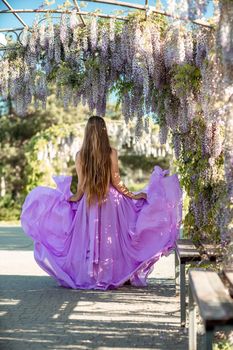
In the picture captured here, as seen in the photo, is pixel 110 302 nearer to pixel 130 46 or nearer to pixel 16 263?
pixel 130 46

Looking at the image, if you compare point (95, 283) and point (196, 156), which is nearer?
point (196, 156)

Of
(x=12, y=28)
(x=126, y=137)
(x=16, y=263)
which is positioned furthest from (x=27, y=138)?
(x=12, y=28)

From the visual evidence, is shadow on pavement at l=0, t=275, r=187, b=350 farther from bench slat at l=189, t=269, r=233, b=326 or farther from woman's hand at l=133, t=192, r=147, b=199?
woman's hand at l=133, t=192, r=147, b=199

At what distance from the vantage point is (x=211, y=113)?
4.68m

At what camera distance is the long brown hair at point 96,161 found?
21.9ft

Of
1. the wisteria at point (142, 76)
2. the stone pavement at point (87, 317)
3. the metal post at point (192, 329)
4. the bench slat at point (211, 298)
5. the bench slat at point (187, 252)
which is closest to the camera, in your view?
the bench slat at point (211, 298)

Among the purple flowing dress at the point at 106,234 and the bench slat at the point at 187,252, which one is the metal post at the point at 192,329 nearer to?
the bench slat at the point at 187,252

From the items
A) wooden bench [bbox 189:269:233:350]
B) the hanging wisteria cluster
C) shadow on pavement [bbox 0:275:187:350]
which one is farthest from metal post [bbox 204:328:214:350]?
the hanging wisteria cluster

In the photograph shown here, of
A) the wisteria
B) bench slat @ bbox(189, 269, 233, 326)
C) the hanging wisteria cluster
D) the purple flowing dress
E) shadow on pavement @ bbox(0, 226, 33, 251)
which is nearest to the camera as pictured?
bench slat @ bbox(189, 269, 233, 326)

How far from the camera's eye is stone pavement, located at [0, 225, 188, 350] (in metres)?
4.22

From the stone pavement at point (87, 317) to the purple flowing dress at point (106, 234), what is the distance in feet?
0.67

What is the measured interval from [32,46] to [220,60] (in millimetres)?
3050

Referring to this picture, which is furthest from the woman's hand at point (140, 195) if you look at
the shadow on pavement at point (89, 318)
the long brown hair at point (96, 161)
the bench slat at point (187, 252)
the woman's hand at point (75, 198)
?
the bench slat at point (187, 252)

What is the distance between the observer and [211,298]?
298 centimetres
